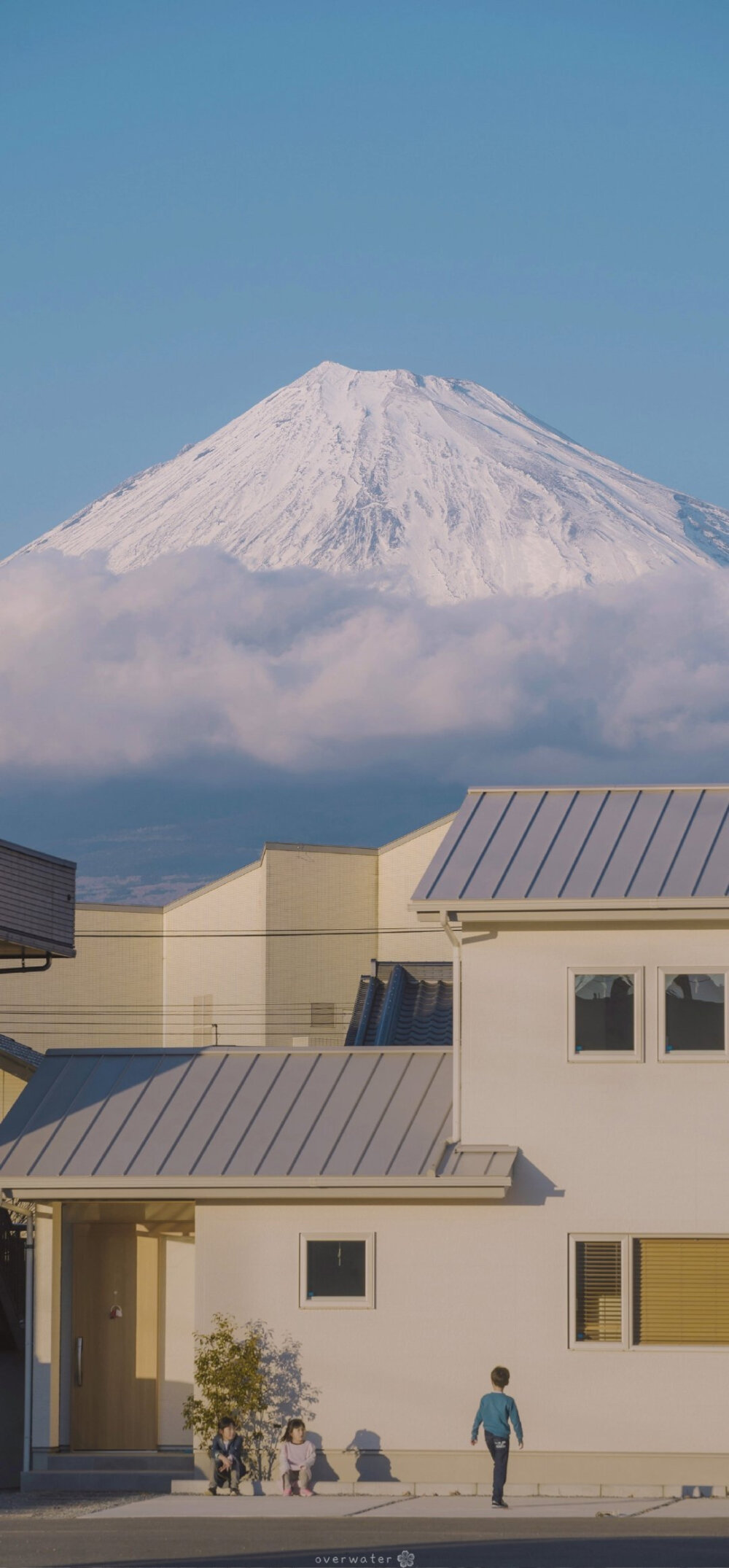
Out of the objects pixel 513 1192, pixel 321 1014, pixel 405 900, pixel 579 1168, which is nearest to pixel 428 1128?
pixel 513 1192

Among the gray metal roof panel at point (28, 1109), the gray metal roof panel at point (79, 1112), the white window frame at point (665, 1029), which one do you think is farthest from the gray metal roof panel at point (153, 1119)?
the white window frame at point (665, 1029)

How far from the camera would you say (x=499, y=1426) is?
18.8 meters

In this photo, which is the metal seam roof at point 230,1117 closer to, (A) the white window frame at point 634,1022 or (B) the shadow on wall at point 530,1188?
(B) the shadow on wall at point 530,1188

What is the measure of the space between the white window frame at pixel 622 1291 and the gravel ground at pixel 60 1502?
4.77 meters

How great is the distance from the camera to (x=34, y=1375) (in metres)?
21.8

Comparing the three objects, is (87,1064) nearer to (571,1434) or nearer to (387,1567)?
(571,1434)

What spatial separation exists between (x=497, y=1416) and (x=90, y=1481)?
527cm

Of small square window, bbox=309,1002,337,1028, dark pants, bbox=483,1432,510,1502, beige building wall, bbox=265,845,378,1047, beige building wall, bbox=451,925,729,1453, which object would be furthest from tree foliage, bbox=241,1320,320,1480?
small square window, bbox=309,1002,337,1028

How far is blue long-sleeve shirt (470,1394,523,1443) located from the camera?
18.7 meters

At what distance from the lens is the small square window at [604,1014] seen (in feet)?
69.0

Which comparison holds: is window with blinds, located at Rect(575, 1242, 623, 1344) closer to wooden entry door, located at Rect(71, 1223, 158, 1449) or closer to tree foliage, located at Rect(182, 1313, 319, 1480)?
tree foliage, located at Rect(182, 1313, 319, 1480)

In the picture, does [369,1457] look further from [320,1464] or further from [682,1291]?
[682,1291]

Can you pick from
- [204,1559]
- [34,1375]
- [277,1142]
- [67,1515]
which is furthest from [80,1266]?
[204,1559]

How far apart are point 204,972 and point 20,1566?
58.4 m
